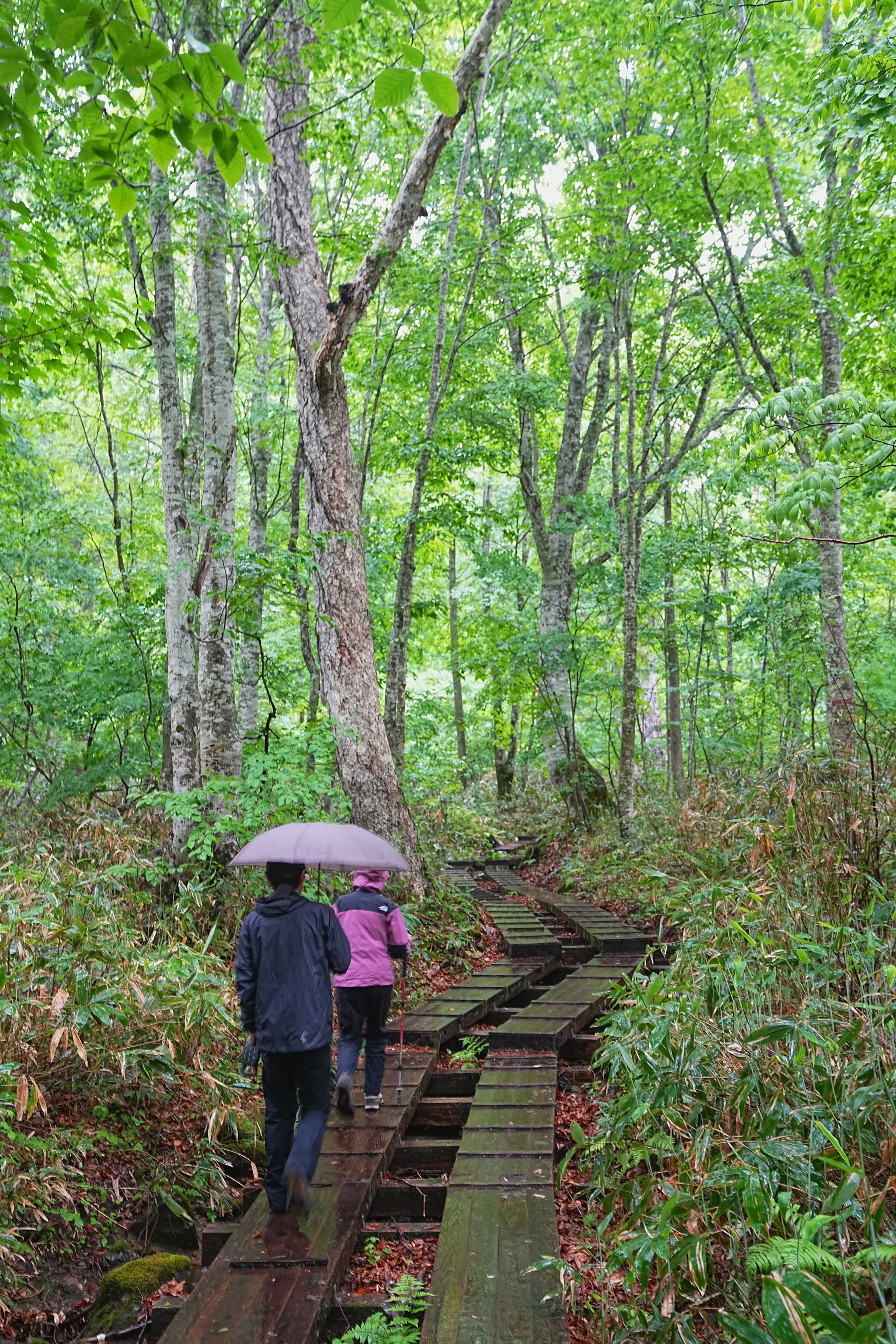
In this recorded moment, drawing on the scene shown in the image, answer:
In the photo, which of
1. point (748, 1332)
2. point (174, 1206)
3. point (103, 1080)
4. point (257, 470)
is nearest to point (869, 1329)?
point (748, 1332)

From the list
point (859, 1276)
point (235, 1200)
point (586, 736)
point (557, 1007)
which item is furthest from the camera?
point (586, 736)

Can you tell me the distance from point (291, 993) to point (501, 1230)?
4.71 ft

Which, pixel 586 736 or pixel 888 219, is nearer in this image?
pixel 888 219

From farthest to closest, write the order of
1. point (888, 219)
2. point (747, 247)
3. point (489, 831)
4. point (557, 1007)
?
point (489, 831), point (747, 247), point (888, 219), point (557, 1007)

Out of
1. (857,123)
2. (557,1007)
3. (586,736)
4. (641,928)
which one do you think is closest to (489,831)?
(586,736)

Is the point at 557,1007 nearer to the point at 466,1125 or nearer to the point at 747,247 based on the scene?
the point at 466,1125

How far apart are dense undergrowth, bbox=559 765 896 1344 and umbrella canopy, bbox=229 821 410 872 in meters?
1.69

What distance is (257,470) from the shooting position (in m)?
14.3

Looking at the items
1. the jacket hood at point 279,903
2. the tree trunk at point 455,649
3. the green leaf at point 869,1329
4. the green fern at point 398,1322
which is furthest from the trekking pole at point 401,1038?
the tree trunk at point 455,649

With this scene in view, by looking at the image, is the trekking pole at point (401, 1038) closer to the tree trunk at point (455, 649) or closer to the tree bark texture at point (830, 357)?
the tree bark texture at point (830, 357)

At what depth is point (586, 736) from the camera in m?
22.3

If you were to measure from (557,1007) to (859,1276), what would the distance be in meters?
4.06

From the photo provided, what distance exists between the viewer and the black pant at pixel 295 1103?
13.5ft

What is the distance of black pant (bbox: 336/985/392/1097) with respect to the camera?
5.27 m
